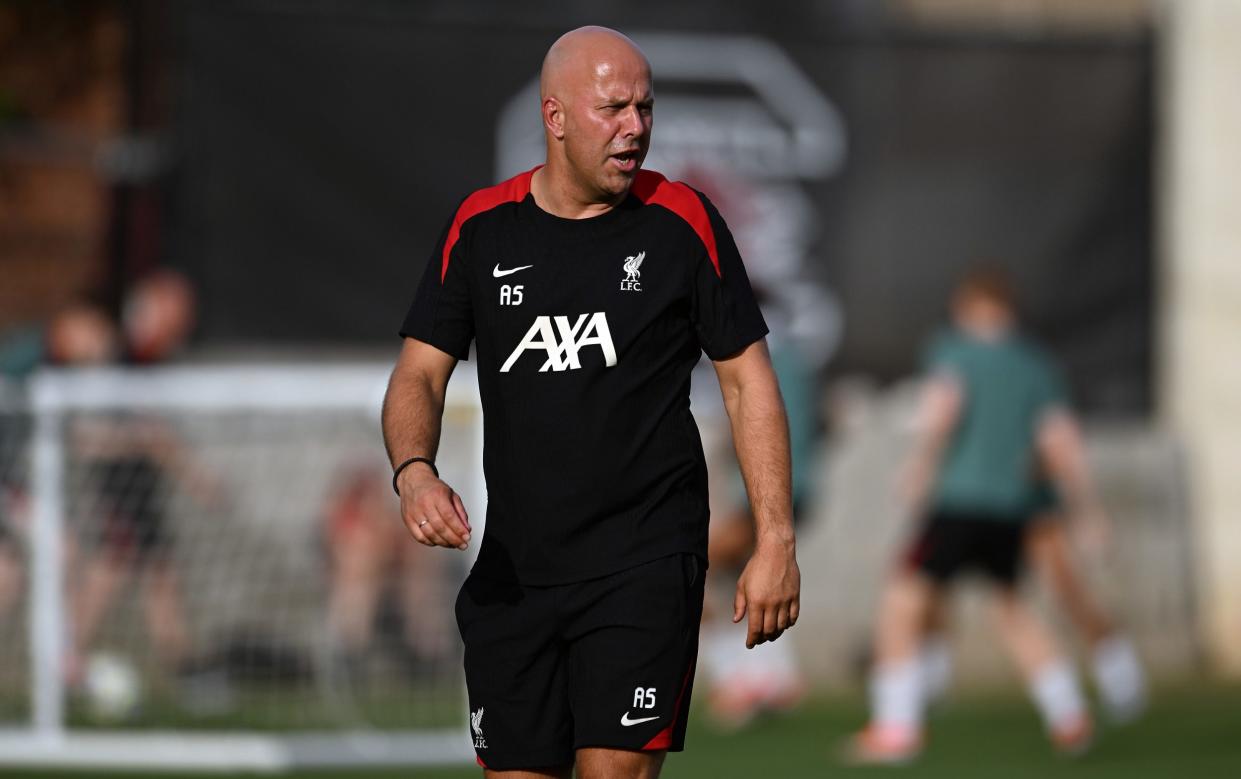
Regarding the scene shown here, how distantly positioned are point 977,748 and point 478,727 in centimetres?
589

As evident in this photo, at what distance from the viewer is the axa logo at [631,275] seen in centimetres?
463

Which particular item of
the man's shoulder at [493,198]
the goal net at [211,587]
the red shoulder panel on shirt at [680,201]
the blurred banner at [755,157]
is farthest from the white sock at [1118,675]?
the man's shoulder at [493,198]

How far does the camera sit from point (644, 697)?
462cm

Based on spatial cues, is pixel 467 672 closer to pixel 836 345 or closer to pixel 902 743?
pixel 902 743

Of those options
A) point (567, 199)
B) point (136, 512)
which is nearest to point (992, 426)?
point (136, 512)

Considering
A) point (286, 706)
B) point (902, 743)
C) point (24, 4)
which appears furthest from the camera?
point (24, 4)

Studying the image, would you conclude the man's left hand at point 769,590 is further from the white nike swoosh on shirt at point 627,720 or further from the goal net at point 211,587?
the goal net at point 211,587

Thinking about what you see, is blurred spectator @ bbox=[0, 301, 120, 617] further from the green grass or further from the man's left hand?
the man's left hand

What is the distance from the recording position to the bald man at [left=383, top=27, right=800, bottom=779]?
461cm

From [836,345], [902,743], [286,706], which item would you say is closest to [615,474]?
[902,743]

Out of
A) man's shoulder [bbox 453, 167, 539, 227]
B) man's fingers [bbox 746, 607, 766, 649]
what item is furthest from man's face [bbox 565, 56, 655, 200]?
man's fingers [bbox 746, 607, 766, 649]

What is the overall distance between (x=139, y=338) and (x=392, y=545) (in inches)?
71.5

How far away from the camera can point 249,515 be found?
11.1 m

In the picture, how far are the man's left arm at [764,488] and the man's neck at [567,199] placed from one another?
1.49 ft
